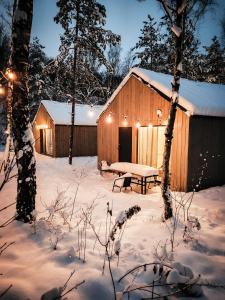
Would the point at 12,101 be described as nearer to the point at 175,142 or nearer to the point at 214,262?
the point at 214,262

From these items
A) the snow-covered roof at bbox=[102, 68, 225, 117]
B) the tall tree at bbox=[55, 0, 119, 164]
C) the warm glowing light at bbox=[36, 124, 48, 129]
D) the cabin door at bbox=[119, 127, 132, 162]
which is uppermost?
the tall tree at bbox=[55, 0, 119, 164]

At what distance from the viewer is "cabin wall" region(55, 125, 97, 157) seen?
20594mm

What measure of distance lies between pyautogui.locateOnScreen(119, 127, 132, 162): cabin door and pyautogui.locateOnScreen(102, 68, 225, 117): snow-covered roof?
2516 mm

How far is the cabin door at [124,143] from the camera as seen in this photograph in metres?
13.6

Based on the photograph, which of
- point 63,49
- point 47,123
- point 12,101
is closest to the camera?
point 12,101

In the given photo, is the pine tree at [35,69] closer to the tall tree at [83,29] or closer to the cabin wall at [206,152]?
the tall tree at [83,29]

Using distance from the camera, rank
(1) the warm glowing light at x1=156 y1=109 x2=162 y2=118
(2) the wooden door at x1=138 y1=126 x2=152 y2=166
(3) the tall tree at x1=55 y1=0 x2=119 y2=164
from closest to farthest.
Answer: (1) the warm glowing light at x1=156 y1=109 x2=162 y2=118 → (2) the wooden door at x1=138 y1=126 x2=152 y2=166 → (3) the tall tree at x1=55 y1=0 x2=119 y2=164

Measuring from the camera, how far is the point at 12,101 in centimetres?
477

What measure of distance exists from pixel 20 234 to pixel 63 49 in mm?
13903

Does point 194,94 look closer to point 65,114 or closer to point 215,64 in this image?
point 65,114

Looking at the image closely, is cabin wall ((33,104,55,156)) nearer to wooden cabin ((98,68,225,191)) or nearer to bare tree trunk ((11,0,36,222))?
wooden cabin ((98,68,225,191))

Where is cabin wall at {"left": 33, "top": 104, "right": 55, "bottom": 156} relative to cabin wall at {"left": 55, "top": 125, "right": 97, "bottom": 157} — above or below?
above

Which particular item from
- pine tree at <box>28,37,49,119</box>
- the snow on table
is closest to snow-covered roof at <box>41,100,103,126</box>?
the snow on table

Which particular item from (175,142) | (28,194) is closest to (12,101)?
(28,194)
